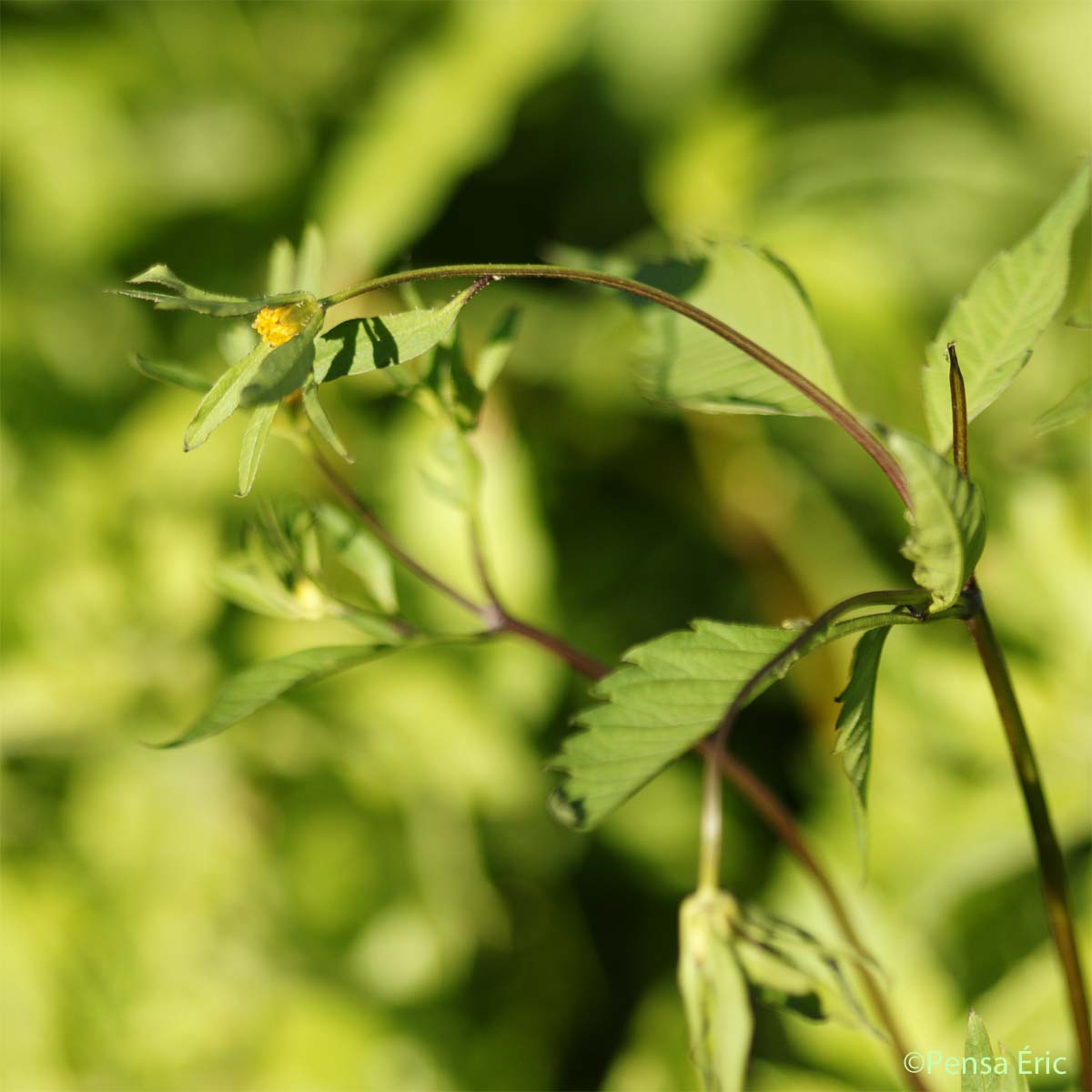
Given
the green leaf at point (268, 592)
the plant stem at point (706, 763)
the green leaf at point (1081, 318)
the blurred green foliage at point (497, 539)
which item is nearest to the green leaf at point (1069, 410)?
the green leaf at point (1081, 318)

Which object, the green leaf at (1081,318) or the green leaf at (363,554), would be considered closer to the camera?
the green leaf at (1081,318)

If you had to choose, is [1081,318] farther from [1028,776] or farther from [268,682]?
[268,682]

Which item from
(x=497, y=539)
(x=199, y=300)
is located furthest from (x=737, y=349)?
(x=497, y=539)

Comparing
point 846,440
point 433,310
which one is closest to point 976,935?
point 846,440

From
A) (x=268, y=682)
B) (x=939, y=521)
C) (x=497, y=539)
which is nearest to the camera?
(x=939, y=521)

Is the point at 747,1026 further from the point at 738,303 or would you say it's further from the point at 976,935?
the point at 976,935

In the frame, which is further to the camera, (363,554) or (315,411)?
(363,554)

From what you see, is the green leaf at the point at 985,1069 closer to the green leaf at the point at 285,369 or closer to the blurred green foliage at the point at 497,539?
the green leaf at the point at 285,369
